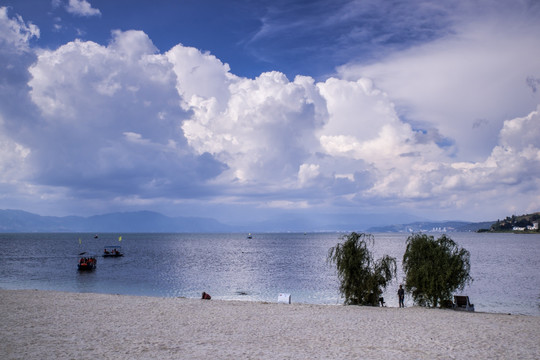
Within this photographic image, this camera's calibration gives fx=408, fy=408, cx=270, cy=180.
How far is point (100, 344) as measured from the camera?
671 inches

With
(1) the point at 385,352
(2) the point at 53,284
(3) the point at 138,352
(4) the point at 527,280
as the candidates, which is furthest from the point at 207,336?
(4) the point at 527,280

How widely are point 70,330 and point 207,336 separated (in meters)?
6.60

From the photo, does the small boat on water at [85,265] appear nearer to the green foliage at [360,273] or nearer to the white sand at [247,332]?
the white sand at [247,332]

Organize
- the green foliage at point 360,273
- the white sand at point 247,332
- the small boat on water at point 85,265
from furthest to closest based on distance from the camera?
the small boat on water at point 85,265
the green foliage at point 360,273
the white sand at point 247,332

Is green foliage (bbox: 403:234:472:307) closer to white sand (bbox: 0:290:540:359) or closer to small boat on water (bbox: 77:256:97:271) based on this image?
white sand (bbox: 0:290:540:359)

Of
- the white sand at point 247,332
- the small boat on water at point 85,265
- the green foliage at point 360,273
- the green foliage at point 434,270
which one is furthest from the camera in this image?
the small boat on water at point 85,265

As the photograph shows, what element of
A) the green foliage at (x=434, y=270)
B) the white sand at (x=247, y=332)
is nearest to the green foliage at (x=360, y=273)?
the green foliage at (x=434, y=270)

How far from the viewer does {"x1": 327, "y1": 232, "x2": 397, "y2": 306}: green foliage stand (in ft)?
107

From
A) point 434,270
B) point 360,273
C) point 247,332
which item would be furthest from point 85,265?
point 434,270

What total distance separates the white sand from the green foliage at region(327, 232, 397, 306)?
134 inches

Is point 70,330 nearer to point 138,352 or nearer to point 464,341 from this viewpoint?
point 138,352

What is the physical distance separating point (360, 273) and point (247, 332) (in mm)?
15504

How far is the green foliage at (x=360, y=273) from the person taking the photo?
3266cm

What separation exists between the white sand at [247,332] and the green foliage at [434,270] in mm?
2464
